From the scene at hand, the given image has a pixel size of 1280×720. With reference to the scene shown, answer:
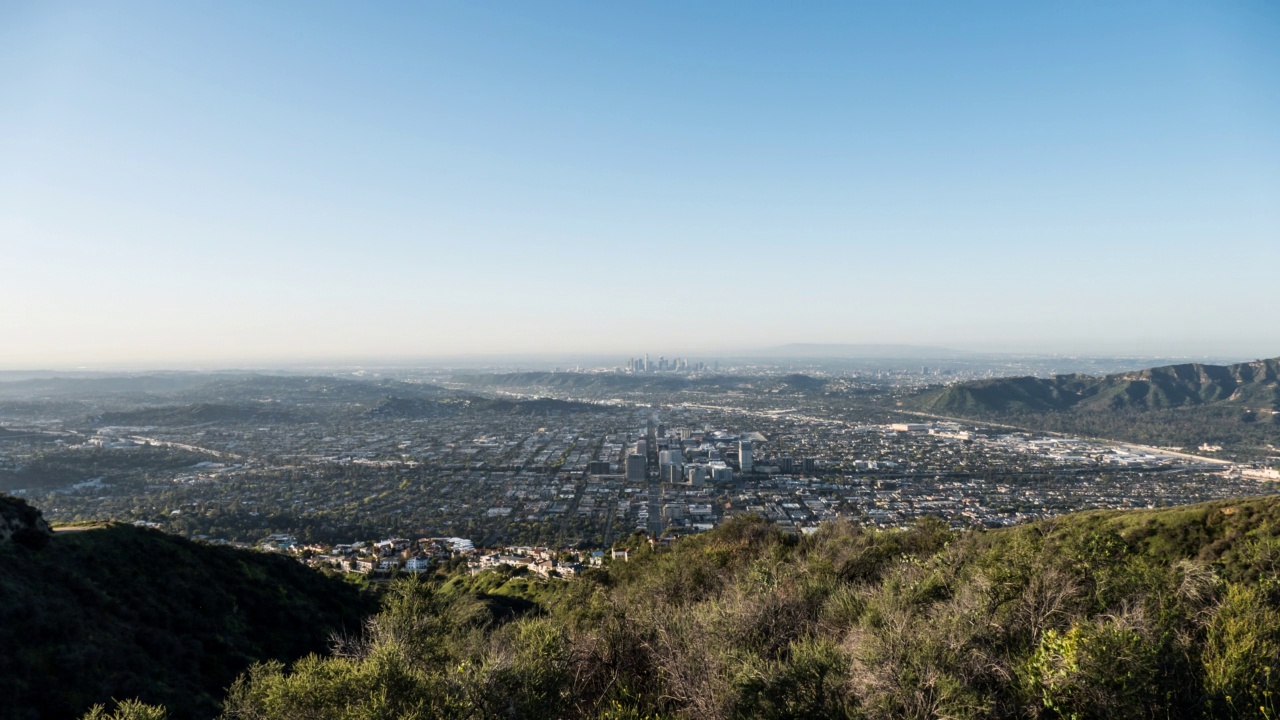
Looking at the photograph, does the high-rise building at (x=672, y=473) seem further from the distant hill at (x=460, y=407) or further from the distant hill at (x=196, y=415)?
the distant hill at (x=196, y=415)

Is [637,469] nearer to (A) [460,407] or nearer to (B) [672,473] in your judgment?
(B) [672,473]

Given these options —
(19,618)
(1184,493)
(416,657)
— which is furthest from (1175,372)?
(19,618)

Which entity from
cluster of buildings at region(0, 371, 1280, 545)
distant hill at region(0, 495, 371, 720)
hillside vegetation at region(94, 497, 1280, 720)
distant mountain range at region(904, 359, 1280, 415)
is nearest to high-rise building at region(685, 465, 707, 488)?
cluster of buildings at region(0, 371, 1280, 545)

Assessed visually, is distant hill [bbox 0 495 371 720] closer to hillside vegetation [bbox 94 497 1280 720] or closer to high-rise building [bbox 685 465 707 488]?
hillside vegetation [bbox 94 497 1280 720]

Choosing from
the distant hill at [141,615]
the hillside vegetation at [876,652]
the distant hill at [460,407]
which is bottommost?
the distant hill at [460,407]

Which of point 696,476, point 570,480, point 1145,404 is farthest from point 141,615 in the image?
point 1145,404

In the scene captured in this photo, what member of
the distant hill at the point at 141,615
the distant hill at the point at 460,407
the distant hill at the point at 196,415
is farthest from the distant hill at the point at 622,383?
the distant hill at the point at 141,615
